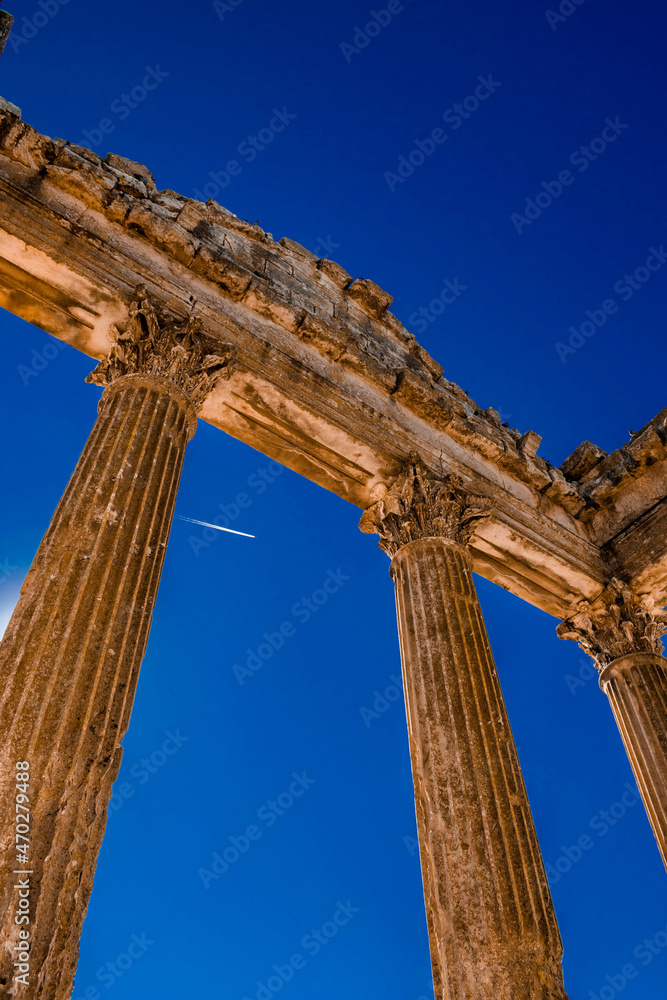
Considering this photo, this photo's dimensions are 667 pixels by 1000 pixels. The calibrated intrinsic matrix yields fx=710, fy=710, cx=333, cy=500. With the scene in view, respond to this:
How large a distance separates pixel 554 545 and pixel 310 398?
6.56m

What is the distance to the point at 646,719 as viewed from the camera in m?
14.1

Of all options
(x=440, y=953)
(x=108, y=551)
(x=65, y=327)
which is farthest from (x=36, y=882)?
(x=65, y=327)

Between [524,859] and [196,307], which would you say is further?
[196,307]

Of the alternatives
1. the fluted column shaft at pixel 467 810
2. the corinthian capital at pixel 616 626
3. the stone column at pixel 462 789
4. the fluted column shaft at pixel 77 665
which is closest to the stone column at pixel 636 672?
the corinthian capital at pixel 616 626

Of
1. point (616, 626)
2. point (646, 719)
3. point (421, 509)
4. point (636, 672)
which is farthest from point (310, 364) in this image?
point (646, 719)

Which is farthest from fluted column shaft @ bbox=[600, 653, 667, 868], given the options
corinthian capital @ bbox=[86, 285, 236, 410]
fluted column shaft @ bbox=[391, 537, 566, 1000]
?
corinthian capital @ bbox=[86, 285, 236, 410]

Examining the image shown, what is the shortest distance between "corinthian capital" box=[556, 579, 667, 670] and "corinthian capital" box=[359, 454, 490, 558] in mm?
4428

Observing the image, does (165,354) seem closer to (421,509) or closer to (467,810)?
(421,509)

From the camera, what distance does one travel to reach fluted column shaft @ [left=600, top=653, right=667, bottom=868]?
1331 centimetres

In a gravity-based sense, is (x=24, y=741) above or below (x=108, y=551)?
below

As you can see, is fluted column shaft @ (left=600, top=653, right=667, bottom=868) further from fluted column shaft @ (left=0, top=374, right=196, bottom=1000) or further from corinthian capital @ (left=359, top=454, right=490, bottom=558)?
fluted column shaft @ (left=0, top=374, right=196, bottom=1000)

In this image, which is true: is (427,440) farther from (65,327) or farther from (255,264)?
(65,327)

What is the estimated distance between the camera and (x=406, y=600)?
11727 millimetres

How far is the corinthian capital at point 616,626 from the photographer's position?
50.2ft
